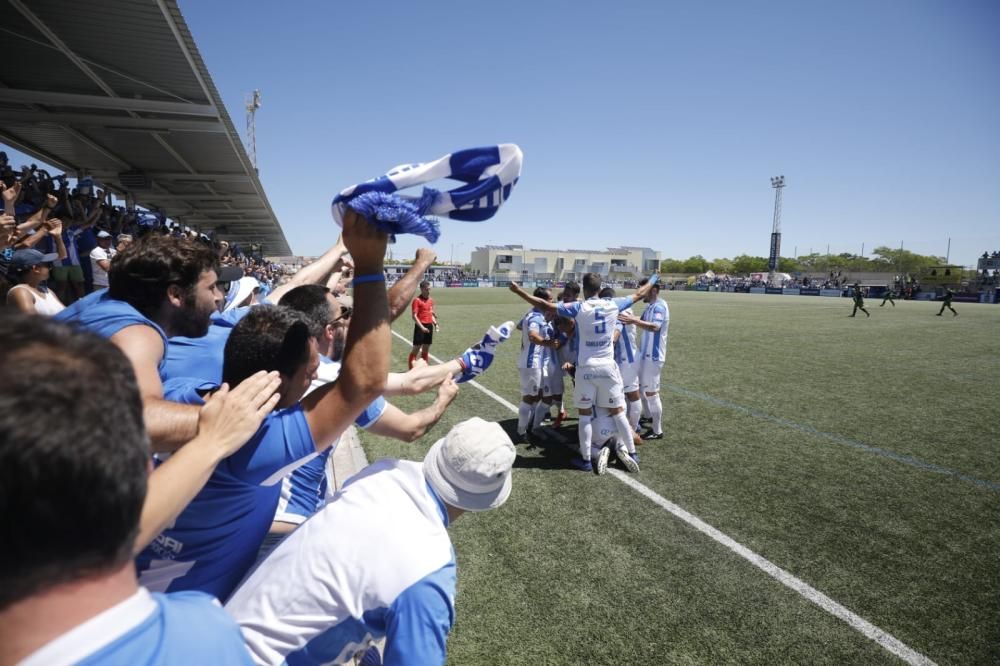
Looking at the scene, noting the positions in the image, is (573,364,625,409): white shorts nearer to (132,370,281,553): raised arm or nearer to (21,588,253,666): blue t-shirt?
(132,370,281,553): raised arm

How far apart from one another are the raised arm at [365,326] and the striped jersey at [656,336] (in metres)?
5.85

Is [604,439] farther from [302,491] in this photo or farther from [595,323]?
[302,491]

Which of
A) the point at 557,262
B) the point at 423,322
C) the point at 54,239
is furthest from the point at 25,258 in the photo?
the point at 557,262

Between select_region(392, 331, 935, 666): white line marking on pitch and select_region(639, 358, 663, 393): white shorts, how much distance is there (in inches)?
74.5

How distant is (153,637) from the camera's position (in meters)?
0.77

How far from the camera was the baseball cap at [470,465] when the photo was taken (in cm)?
163

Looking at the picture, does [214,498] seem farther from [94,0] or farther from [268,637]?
[94,0]

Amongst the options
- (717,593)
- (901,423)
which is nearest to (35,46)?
(717,593)

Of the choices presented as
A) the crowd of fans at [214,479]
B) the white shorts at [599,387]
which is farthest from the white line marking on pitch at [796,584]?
the crowd of fans at [214,479]

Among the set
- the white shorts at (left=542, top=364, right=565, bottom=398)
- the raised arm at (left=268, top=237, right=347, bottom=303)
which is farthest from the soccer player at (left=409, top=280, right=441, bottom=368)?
the raised arm at (left=268, top=237, right=347, bottom=303)

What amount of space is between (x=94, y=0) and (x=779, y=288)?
64.8 meters

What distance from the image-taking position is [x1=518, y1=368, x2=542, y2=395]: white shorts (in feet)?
22.0

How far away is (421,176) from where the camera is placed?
1.50 m

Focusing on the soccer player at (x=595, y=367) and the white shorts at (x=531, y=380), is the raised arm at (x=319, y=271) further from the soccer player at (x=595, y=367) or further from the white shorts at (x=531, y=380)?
the white shorts at (x=531, y=380)
